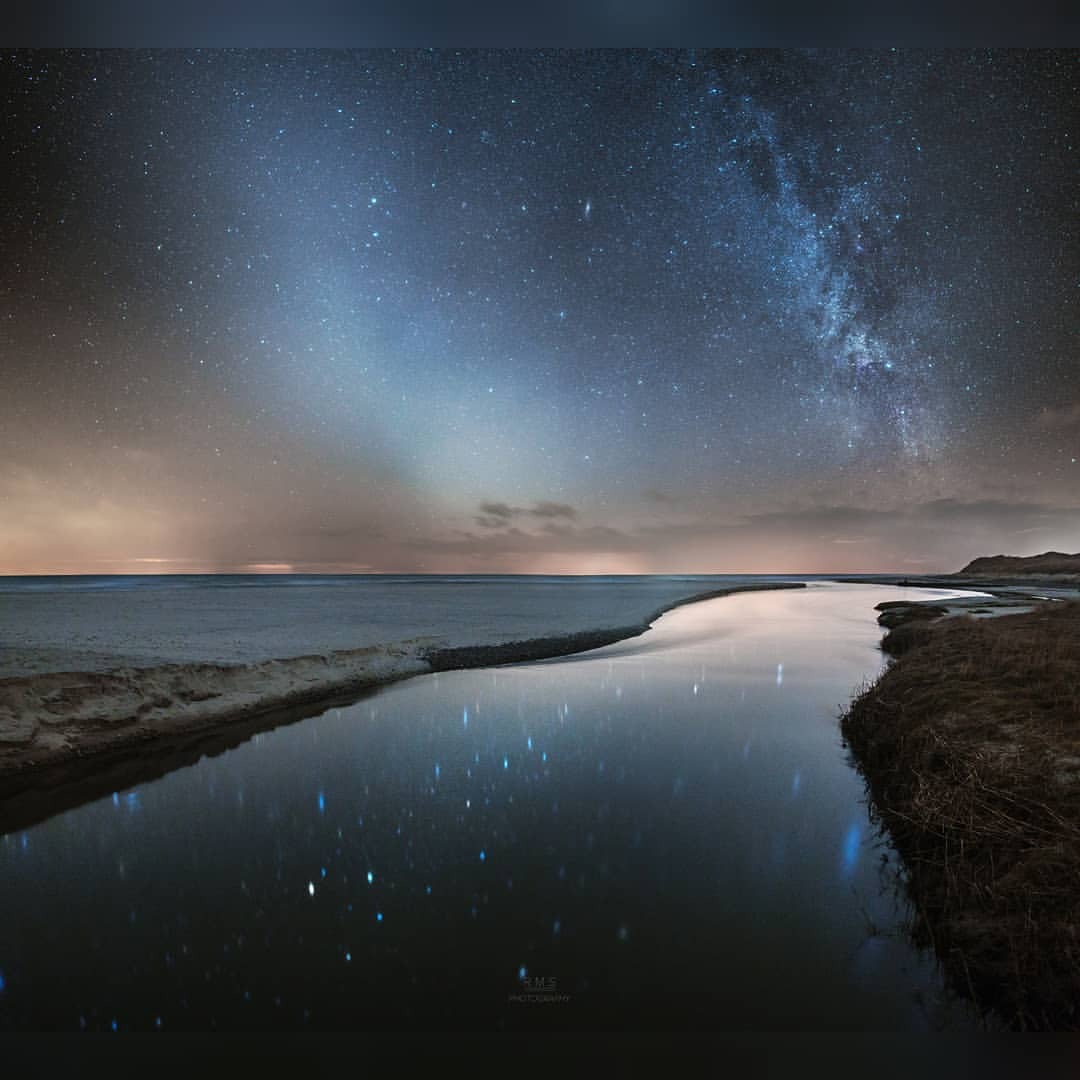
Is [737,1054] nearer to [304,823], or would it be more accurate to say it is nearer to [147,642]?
[304,823]

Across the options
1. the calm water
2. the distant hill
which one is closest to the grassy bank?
the calm water

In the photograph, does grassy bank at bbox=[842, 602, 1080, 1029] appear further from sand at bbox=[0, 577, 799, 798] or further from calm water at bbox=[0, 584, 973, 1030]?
sand at bbox=[0, 577, 799, 798]

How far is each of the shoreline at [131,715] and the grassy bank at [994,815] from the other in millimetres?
12500

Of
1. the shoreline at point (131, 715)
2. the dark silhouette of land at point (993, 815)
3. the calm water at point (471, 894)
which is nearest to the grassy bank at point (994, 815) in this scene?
the dark silhouette of land at point (993, 815)

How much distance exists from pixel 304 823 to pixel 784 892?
274 inches

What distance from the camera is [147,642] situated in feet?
76.4

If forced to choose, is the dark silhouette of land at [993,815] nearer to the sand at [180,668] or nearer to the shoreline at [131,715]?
the shoreline at [131,715]

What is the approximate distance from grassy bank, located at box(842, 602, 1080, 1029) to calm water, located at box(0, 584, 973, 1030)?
436 millimetres

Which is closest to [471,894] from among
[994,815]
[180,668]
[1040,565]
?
[994,815]

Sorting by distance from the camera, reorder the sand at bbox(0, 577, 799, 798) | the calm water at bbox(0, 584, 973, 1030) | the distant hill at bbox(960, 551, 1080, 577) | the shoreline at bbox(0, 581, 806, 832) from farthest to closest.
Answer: the distant hill at bbox(960, 551, 1080, 577) < the sand at bbox(0, 577, 799, 798) < the shoreline at bbox(0, 581, 806, 832) < the calm water at bbox(0, 584, 973, 1030)

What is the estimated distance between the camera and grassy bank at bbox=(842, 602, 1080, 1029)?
4.14 m

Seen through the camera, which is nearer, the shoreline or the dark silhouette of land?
the dark silhouette of land

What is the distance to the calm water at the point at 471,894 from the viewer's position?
179 inches

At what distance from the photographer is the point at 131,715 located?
467 inches
